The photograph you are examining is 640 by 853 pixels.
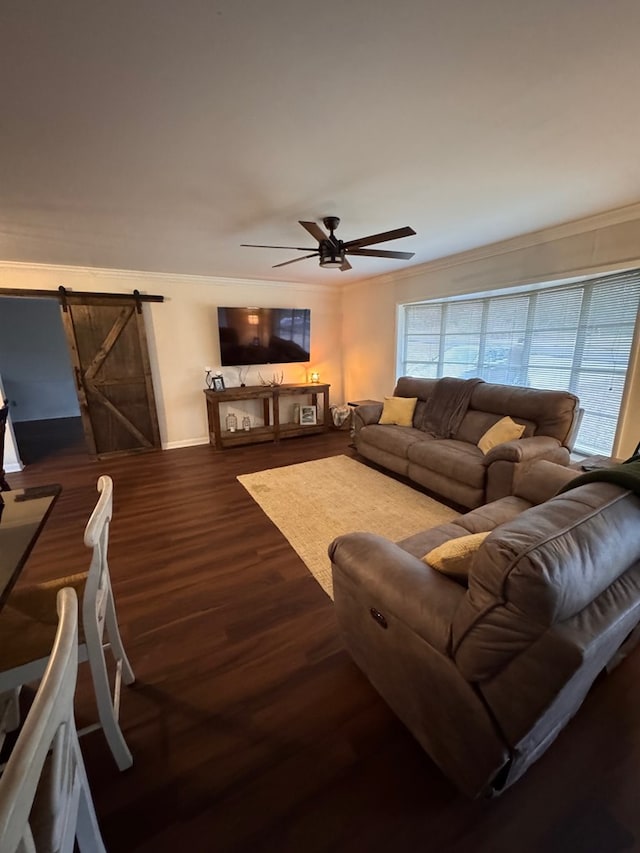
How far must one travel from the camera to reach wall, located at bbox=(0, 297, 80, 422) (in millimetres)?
6477

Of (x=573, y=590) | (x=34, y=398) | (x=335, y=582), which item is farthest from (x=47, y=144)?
(x=34, y=398)

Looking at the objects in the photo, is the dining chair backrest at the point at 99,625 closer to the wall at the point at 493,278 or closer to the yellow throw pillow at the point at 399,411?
the yellow throw pillow at the point at 399,411

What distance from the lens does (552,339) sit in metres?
3.59

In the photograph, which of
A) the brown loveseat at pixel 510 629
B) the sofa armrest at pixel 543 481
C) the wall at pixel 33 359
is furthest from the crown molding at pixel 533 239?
the wall at pixel 33 359

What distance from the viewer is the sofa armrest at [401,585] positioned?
1.15m

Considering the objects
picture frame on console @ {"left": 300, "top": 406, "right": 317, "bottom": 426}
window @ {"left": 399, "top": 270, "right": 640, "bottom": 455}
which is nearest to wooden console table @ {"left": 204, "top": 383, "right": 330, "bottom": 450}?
picture frame on console @ {"left": 300, "top": 406, "right": 317, "bottom": 426}

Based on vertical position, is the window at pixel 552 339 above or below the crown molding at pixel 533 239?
below

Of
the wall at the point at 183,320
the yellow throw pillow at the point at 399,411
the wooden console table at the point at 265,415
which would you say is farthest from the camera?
the wooden console table at the point at 265,415

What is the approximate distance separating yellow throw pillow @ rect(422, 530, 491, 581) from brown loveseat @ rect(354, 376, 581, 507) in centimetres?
164

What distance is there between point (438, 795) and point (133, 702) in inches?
49.9

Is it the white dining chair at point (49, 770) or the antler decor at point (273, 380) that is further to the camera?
the antler decor at point (273, 380)

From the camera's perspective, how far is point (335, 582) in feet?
5.20

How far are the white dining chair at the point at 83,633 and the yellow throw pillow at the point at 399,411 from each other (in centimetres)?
340

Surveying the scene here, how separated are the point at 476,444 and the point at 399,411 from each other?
1042 millimetres
